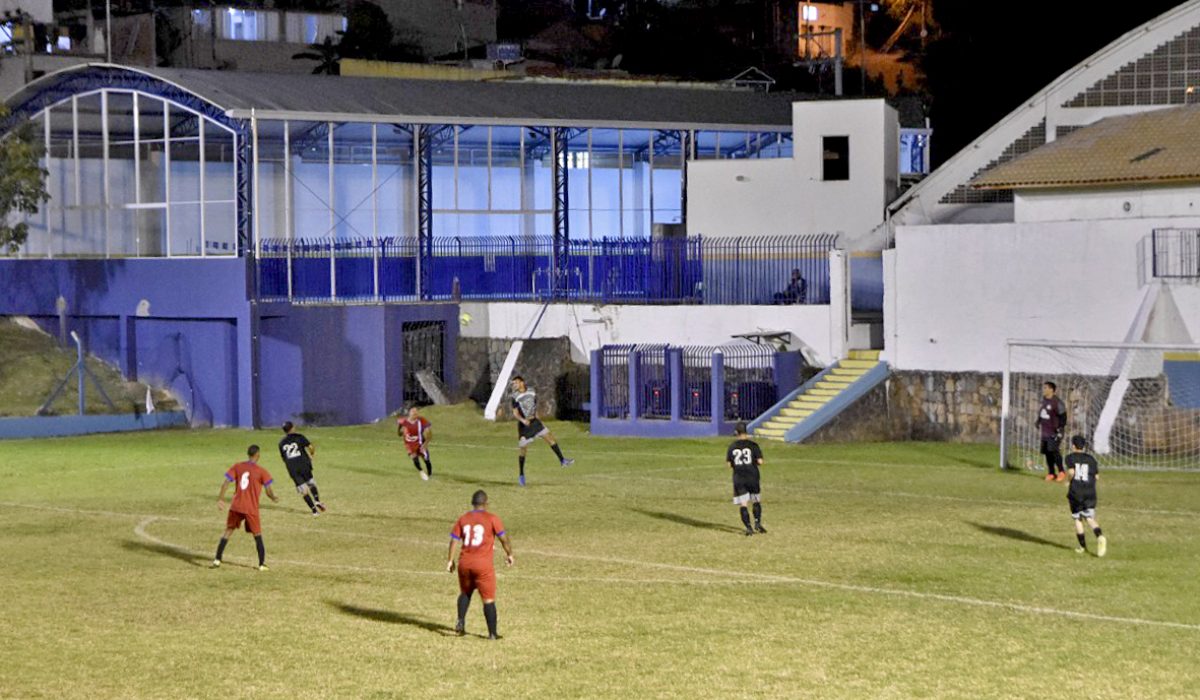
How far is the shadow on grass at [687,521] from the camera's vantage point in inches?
1024

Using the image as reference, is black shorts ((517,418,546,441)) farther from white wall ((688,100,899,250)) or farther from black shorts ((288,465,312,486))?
white wall ((688,100,899,250))

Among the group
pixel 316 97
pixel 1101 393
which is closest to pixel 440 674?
pixel 1101 393

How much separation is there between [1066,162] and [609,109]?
1640cm

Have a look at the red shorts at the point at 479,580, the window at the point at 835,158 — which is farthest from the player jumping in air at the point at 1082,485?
the window at the point at 835,158

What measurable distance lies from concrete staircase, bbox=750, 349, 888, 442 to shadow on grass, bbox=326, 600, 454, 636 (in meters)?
19.3

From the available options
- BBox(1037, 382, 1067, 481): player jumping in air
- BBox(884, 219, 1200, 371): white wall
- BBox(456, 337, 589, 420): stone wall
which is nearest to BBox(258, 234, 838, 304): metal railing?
BBox(456, 337, 589, 420): stone wall

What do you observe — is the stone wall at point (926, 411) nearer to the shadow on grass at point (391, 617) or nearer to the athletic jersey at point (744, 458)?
the athletic jersey at point (744, 458)

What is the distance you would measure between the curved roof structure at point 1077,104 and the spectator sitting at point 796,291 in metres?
6.95

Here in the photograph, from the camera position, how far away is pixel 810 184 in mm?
50062

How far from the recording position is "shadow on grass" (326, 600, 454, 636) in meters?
19.1

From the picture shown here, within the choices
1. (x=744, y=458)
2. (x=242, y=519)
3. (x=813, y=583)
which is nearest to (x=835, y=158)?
(x=744, y=458)

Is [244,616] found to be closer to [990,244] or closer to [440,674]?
[440,674]

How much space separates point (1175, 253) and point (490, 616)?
2265 cm

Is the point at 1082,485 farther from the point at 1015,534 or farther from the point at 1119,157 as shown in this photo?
the point at 1119,157
